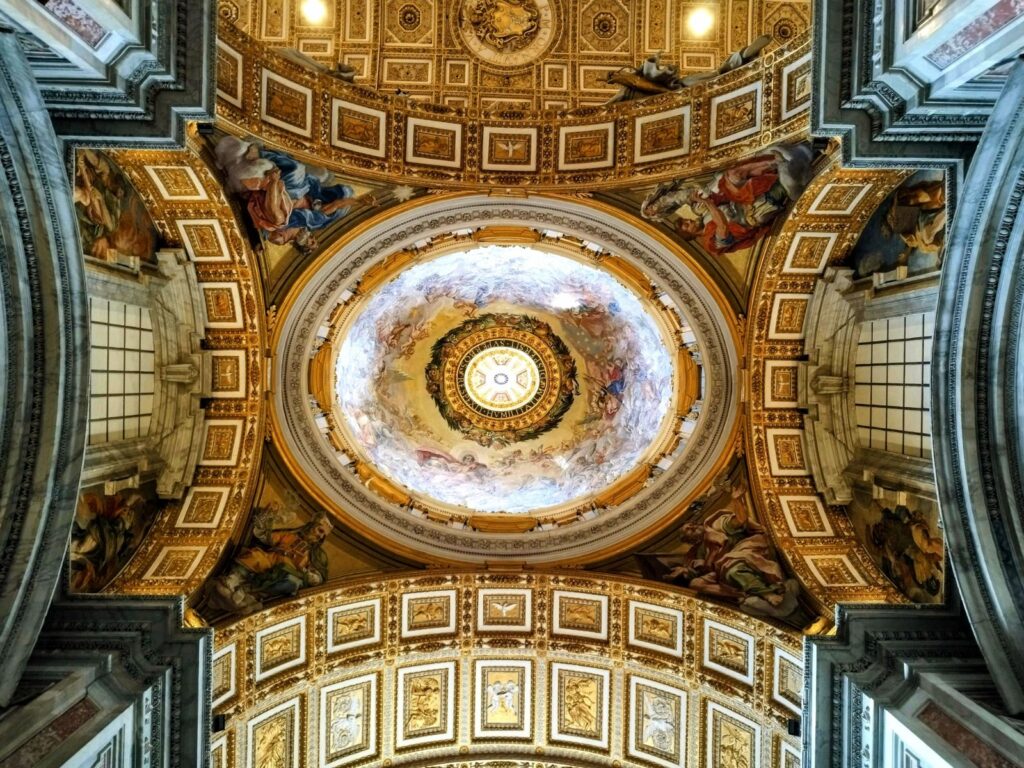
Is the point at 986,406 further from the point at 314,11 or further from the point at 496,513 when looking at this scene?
the point at 314,11

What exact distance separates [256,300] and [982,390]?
38.0 feet

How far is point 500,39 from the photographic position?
17.8m

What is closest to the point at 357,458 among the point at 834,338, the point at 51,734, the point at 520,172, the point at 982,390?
the point at 520,172

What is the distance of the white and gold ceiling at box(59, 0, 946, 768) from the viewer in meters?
12.9

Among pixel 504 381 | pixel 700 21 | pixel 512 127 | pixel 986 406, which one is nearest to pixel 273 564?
pixel 504 381

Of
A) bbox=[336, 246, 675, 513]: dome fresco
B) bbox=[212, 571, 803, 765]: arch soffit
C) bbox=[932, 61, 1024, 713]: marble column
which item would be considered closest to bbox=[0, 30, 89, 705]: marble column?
bbox=[212, 571, 803, 765]: arch soffit

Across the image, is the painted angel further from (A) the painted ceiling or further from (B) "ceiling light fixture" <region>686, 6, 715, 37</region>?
(B) "ceiling light fixture" <region>686, 6, 715, 37</region>

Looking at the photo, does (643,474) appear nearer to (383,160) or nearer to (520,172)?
(520,172)

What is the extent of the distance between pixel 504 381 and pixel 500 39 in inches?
346

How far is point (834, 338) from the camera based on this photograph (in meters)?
14.4

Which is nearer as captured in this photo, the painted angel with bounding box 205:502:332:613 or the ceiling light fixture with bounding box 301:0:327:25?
the painted angel with bounding box 205:502:332:613

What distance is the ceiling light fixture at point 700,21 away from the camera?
17.7 metres

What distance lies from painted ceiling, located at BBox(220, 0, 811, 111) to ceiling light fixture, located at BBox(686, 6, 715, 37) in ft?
0.08

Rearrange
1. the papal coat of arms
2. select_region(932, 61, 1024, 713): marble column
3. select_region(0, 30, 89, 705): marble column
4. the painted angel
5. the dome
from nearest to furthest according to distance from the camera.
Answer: select_region(0, 30, 89, 705): marble column → select_region(932, 61, 1024, 713): marble column → the painted angel → the dome → the papal coat of arms
